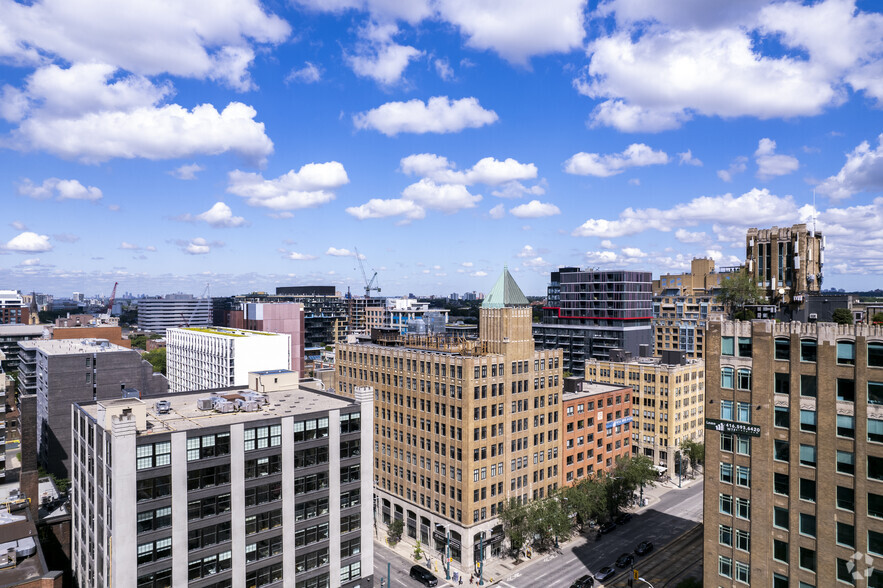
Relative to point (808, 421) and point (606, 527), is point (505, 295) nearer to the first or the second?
point (606, 527)

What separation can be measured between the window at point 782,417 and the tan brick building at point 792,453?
118mm

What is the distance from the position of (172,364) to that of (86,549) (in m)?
135

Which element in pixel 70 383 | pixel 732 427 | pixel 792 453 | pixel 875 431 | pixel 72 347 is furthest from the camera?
pixel 72 347

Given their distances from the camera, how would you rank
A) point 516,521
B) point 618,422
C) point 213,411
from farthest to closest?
1. point 618,422
2. point 516,521
3. point 213,411

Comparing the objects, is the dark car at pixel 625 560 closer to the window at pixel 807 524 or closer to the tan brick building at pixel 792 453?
the tan brick building at pixel 792 453

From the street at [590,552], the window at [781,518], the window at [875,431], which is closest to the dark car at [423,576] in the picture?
the street at [590,552]

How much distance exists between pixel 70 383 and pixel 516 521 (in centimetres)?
10156

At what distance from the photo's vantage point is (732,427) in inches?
2210

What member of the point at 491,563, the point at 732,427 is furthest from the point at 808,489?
the point at 491,563

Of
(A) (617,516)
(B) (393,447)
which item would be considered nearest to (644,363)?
(A) (617,516)

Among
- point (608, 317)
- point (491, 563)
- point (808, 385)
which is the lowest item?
point (491, 563)

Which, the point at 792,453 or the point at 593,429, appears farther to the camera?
the point at 593,429

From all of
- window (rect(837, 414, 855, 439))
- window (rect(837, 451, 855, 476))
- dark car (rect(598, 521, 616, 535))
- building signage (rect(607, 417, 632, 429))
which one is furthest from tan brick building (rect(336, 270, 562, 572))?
window (rect(837, 451, 855, 476))

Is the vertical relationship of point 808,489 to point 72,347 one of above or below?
below
